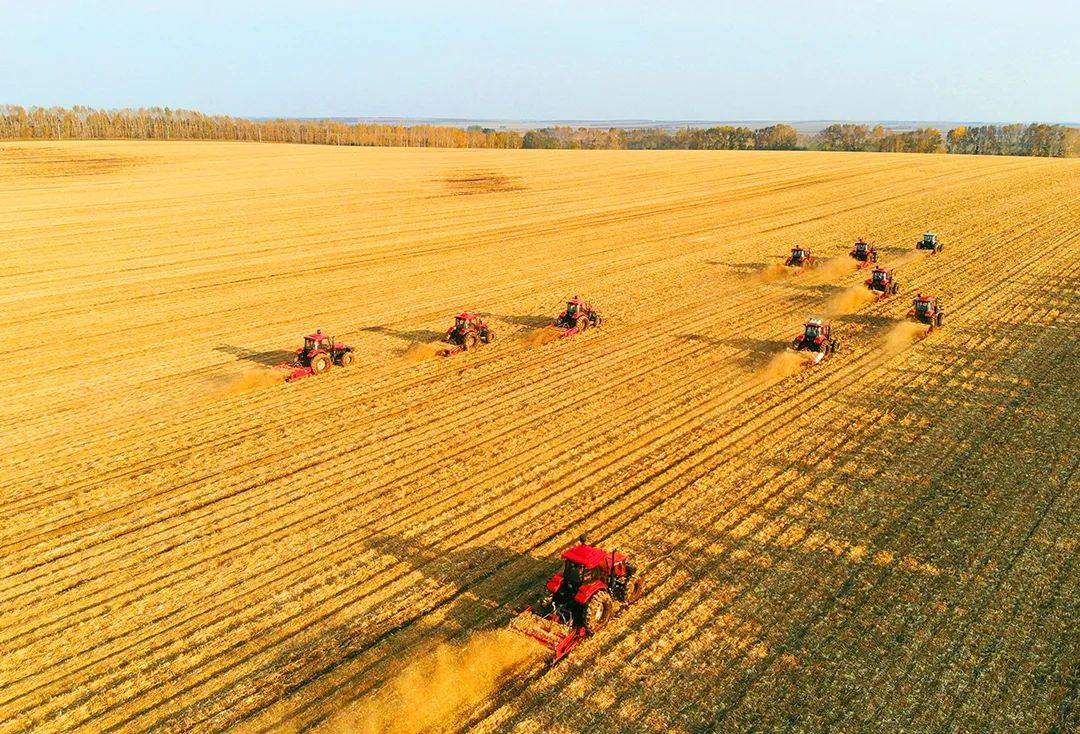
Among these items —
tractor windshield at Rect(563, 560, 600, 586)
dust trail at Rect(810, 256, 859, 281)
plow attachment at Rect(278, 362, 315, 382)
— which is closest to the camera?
tractor windshield at Rect(563, 560, 600, 586)

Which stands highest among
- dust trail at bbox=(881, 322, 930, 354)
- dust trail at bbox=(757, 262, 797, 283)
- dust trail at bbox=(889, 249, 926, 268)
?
dust trail at bbox=(889, 249, 926, 268)

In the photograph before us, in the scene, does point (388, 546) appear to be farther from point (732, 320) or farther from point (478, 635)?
point (732, 320)

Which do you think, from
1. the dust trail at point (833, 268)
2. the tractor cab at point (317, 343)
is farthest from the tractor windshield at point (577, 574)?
the dust trail at point (833, 268)

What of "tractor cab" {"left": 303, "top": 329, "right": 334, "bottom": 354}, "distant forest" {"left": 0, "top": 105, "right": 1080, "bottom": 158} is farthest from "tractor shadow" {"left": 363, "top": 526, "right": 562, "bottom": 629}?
"distant forest" {"left": 0, "top": 105, "right": 1080, "bottom": 158}

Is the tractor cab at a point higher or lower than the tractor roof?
higher

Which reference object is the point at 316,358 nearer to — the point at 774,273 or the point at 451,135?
the point at 774,273

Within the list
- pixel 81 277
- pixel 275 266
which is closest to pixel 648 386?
pixel 275 266

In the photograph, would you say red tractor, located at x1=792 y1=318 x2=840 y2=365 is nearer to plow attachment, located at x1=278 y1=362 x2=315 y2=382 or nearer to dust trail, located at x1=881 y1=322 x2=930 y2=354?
dust trail, located at x1=881 y1=322 x2=930 y2=354
